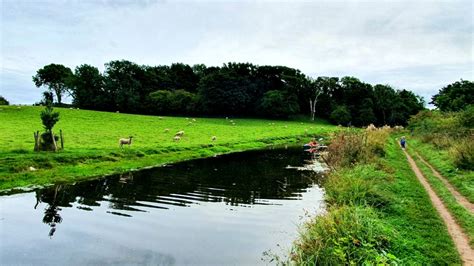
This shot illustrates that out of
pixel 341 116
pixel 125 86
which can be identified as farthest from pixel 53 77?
pixel 341 116

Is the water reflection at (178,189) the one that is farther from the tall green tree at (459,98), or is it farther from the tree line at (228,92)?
the tree line at (228,92)

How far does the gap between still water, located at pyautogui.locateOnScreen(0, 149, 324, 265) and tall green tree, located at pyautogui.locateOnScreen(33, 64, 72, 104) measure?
10433 cm

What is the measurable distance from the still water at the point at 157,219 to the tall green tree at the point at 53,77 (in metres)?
104

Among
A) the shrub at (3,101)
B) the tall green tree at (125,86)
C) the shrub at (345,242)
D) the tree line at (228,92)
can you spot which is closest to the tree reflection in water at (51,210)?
the shrub at (345,242)

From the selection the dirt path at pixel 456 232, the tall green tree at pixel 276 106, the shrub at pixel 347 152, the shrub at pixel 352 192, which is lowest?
the dirt path at pixel 456 232

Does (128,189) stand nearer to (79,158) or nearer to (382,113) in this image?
(79,158)

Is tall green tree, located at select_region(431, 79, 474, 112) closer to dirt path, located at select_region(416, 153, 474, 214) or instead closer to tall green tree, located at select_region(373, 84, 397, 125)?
tall green tree, located at select_region(373, 84, 397, 125)

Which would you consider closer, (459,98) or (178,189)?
(178,189)

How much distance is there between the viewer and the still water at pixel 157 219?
11.7 m

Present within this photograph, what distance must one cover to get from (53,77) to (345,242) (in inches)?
A: 4895

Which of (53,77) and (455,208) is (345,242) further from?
(53,77)

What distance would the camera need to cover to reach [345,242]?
10250mm

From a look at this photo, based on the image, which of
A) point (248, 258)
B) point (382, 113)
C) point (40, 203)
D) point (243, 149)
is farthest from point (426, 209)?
point (382, 113)

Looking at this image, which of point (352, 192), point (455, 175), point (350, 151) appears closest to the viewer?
point (352, 192)
